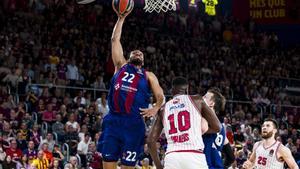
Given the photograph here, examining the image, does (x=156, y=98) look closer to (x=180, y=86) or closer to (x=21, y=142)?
(x=180, y=86)

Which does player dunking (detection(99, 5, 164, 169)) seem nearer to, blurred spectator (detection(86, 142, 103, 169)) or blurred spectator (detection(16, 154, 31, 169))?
blurred spectator (detection(16, 154, 31, 169))

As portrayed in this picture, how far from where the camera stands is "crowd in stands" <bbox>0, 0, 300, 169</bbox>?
16.0 meters

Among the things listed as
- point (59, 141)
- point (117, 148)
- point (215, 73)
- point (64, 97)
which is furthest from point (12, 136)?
point (215, 73)

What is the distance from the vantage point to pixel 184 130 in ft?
23.8

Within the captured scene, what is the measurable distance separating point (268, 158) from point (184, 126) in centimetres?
280

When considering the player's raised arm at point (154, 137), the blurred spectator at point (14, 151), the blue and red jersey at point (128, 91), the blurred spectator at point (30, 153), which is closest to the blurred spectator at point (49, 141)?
the blurred spectator at point (30, 153)

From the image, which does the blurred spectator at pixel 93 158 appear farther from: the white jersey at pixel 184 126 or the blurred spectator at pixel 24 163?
the white jersey at pixel 184 126

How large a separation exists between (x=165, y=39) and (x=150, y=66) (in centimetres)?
306

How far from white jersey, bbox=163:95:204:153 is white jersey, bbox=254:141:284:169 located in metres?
2.59

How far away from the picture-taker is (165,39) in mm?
24984

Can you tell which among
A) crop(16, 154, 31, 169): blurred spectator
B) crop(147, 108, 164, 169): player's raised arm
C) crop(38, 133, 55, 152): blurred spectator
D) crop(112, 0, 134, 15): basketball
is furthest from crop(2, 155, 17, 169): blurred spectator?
crop(147, 108, 164, 169): player's raised arm

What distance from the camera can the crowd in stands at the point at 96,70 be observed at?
16.0m

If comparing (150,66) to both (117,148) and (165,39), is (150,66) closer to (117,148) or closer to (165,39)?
(165,39)

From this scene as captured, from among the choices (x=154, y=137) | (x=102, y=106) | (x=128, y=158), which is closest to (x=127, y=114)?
(x=128, y=158)
